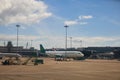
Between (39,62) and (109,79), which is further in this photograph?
(39,62)

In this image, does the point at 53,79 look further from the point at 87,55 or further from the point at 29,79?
the point at 87,55

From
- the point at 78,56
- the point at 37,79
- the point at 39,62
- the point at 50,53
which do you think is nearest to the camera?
the point at 37,79

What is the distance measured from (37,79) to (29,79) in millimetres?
1047

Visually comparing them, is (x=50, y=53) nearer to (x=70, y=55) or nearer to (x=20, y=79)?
(x=70, y=55)

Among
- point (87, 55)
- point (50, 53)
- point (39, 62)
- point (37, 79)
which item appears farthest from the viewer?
point (87, 55)

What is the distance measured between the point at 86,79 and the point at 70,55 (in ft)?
348

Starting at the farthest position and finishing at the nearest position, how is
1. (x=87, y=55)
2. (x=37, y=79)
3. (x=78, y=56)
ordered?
(x=87, y=55), (x=78, y=56), (x=37, y=79)

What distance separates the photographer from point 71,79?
36969 millimetres

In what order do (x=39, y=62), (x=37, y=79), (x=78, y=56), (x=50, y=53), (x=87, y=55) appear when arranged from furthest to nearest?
(x=87, y=55) → (x=50, y=53) → (x=78, y=56) → (x=39, y=62) → (x=37, y=79)

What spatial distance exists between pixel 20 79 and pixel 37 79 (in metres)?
2.24

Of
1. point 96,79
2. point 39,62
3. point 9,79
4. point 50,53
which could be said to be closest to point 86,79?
point 96,79

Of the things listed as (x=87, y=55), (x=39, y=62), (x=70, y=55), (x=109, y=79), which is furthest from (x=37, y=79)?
(x=87, y=55)

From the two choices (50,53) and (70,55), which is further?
(50,53)

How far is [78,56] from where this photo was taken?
14325 centimetres
